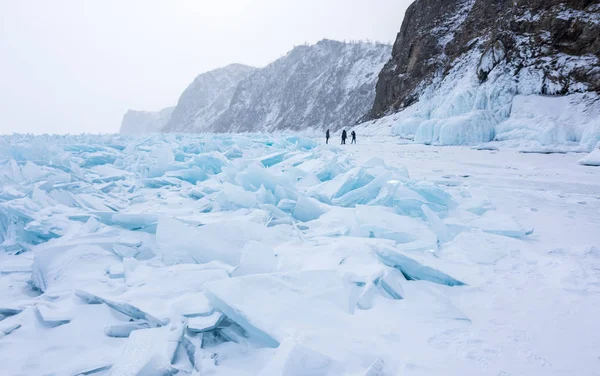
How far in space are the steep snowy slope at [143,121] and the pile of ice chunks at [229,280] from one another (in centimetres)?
A: 12058

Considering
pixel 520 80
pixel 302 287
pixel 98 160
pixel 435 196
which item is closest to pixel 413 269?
pixel 302 287

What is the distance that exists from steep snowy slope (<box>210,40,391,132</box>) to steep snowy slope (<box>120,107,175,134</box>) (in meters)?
53.6

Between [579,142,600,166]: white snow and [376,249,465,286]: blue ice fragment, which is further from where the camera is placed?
[579,142,600,166]: white snow

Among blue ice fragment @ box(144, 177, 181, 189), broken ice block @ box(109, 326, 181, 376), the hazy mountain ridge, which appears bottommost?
broken ice block @ box(109, 326, 181, 376)

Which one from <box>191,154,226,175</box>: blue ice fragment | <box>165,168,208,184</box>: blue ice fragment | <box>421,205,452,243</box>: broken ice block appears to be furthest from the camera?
<box>191,154,226,175</box>: blue ice fragment

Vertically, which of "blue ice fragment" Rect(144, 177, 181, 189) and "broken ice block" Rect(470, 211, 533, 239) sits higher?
"blue ice fragment" Rect(144, 177, 181, 189)

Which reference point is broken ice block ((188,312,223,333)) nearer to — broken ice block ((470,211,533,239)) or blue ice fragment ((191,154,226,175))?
broken ice block ((470,211,533,239))

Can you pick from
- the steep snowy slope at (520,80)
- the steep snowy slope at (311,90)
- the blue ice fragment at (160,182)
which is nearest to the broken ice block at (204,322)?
the blue ice fragment at (160,182)

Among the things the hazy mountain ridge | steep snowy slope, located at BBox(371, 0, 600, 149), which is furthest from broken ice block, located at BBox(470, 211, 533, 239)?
the hazy mountain ridge

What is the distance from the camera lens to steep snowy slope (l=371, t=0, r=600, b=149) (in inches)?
425

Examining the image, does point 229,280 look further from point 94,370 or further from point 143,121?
point 143,121

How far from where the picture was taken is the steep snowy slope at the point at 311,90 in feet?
166

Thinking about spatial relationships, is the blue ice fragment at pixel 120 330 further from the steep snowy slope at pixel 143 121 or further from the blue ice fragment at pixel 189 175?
the steep snowy slope at pixel 143 121

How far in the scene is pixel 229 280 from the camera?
1.28 meters
